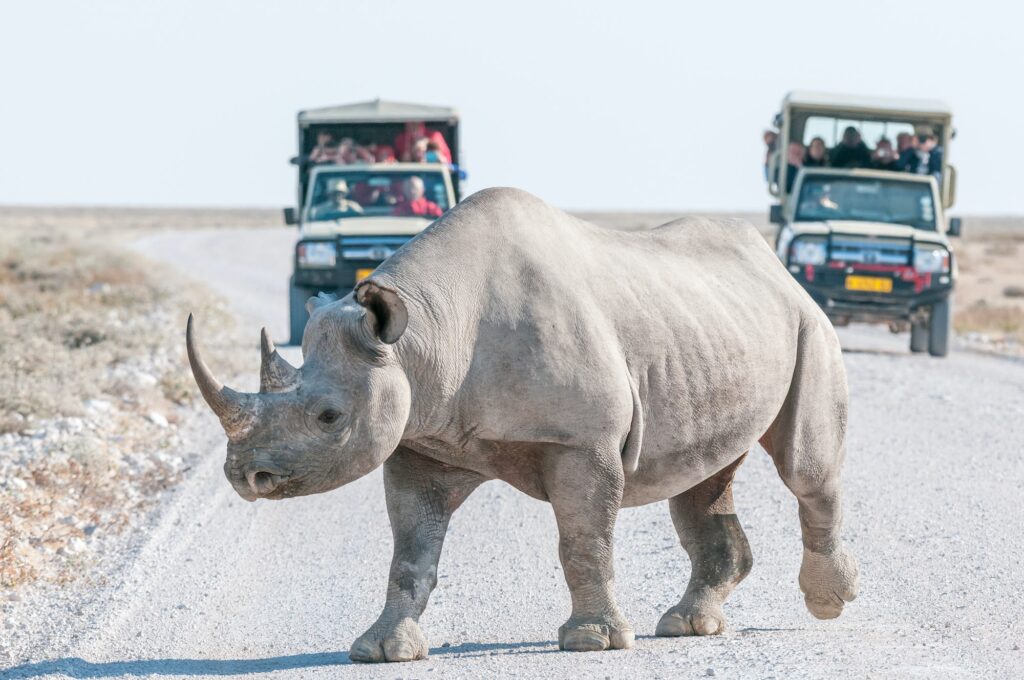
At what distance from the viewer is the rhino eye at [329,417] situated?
5.39 metres

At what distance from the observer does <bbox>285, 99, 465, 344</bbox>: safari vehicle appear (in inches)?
746

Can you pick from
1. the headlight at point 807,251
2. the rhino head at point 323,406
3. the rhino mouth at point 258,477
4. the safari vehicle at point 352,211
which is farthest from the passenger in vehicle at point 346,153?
the rhino mouth at point 258,477

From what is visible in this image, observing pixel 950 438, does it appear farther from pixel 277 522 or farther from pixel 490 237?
pixel 490 237

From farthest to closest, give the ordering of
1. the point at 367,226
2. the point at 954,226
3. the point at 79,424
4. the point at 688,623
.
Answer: the point at 954,226 < the point at 367,226 < the point at 79,424 < the point at 688,623

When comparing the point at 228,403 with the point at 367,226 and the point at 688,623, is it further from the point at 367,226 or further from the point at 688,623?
the point at 367,226

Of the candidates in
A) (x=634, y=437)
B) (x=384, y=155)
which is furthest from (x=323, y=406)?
(x=384, y=155)

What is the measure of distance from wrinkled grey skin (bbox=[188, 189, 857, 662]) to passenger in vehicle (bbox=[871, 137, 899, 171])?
15.5m

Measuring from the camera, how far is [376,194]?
20.0 metres

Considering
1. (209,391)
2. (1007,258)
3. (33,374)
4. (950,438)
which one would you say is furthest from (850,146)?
(1007,258)

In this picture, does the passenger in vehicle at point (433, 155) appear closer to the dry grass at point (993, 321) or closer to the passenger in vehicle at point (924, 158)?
the passenger in vehicle at point (924, 158)

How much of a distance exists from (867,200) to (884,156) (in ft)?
3.79

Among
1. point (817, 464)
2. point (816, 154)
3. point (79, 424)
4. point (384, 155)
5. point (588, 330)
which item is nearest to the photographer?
point (588, 330)

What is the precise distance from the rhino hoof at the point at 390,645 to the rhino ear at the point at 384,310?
3.83 ft

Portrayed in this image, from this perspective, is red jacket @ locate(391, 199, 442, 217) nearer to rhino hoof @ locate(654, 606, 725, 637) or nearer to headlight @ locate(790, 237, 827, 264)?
headlight @ locate(790, 237, 827, 264)
